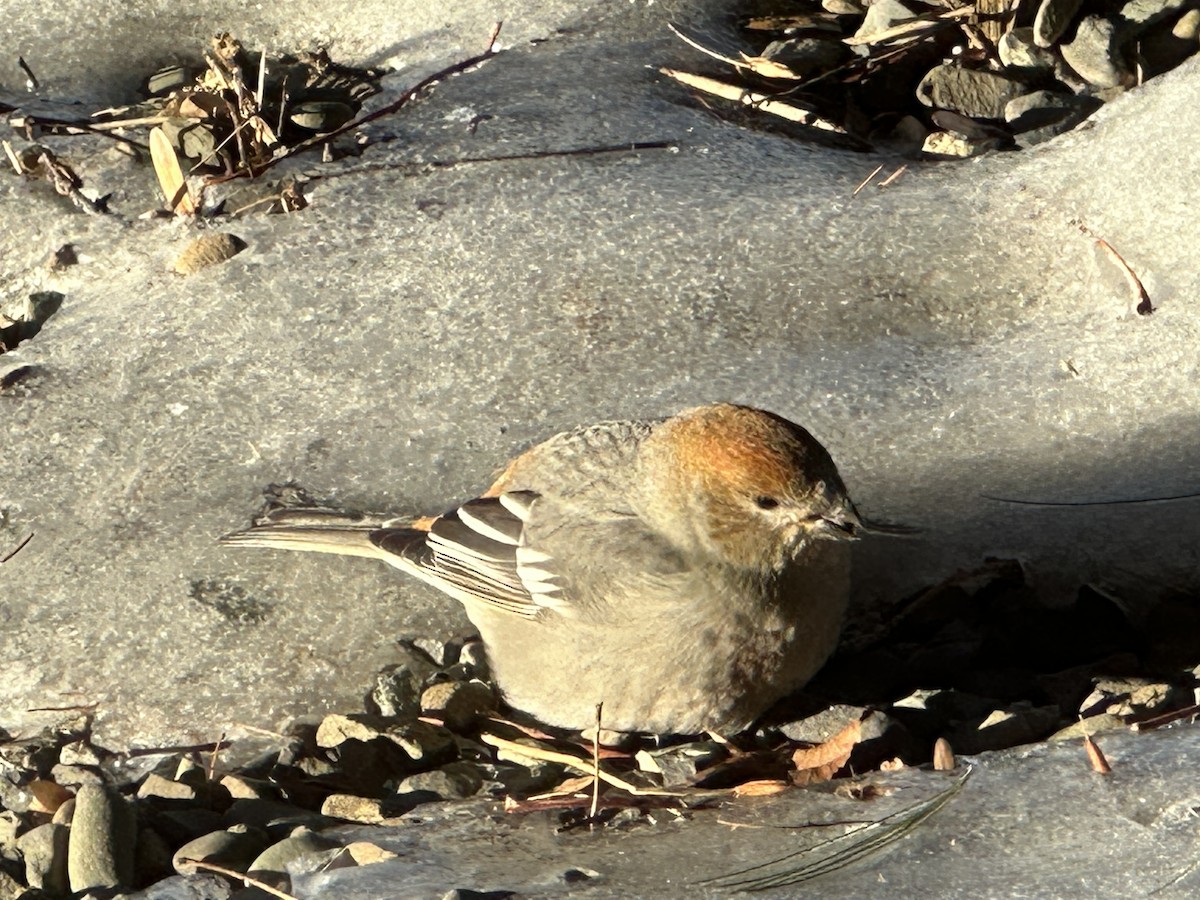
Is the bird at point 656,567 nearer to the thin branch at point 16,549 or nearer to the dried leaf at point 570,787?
the dried leaf at point 570,787

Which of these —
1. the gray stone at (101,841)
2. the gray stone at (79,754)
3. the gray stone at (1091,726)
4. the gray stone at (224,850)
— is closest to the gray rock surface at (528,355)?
the gray stone at (79,754)

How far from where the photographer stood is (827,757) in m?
3.73

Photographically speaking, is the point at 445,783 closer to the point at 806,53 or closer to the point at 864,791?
the point at 864,791

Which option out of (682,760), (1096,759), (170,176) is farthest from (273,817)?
(170,176)

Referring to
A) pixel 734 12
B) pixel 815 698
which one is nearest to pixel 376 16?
pixel 734 12

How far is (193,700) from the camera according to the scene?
4.20 metres

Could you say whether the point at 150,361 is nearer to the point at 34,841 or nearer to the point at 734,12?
the point at 34,841

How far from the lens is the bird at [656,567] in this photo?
12.2 feet

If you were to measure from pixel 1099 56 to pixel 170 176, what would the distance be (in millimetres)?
3480

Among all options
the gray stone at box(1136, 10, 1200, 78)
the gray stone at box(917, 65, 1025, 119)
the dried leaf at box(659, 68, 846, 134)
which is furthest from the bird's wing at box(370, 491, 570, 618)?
the gray stone at box(1136, 10, 1200, 78)

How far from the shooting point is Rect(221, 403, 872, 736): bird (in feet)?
12.2

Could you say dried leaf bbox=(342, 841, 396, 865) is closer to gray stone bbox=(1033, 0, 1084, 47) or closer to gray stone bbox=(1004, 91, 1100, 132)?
gray stone bbox=(1004, 91, 1100, 132)

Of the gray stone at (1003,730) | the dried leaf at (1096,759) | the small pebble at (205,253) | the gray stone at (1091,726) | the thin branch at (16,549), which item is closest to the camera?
the dried leaf at (1096,759)

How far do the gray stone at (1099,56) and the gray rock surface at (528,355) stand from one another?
44 centimetres
